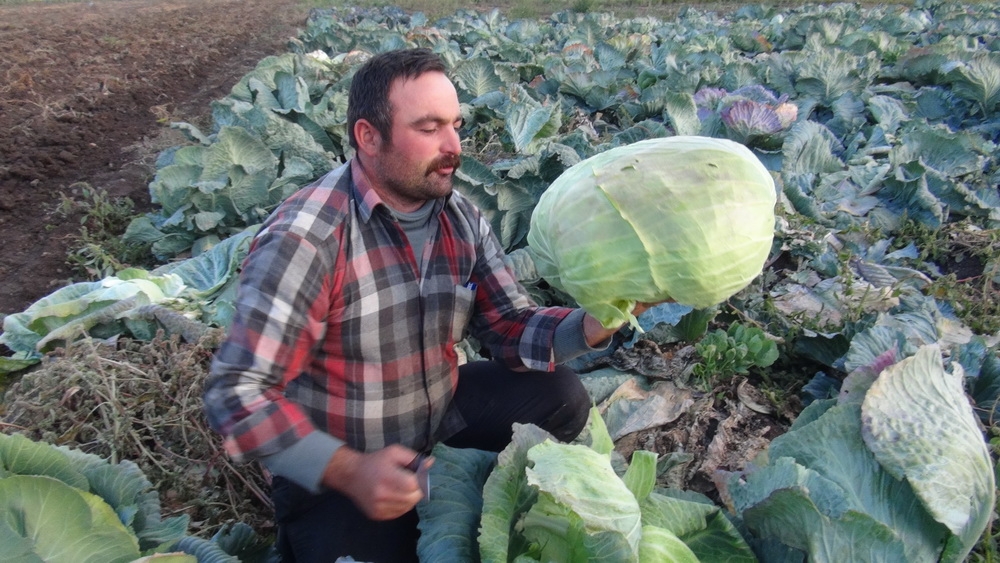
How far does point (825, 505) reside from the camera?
1.39 m

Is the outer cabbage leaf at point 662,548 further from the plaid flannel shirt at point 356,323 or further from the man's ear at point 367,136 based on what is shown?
the man's ear at point 367,136

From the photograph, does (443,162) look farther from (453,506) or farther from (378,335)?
(453,506)

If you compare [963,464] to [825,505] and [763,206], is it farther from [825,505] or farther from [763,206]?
[763,206]

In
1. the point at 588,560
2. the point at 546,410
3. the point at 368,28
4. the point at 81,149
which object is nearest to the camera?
the point at 588,560

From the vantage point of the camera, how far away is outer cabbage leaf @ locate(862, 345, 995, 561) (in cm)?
141

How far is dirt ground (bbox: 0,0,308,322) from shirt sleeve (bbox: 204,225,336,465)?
9.20ft

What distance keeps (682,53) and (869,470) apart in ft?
20.0

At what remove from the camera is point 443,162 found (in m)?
1.85

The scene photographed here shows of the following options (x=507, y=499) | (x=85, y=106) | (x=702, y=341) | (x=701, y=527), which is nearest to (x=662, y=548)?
(x=701, y=527)

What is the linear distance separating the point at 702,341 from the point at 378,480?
5.43ft

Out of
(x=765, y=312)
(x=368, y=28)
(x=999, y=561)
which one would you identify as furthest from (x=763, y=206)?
(x=368, y=28)

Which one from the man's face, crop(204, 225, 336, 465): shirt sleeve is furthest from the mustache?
crop(204, 225, 336, 465): shirt sleeve

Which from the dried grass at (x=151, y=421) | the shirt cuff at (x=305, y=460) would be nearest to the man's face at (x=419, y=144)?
the shirt cuff at (x=305, y=460)

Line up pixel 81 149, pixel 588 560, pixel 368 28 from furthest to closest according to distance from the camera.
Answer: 1. pixel 368 28
2. pixel 81 149
3. pixel 588 560
